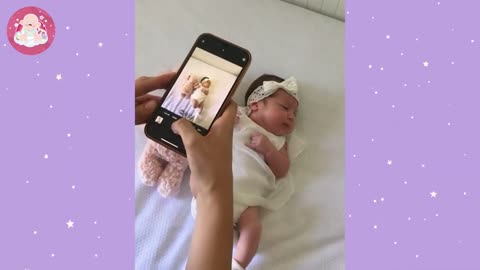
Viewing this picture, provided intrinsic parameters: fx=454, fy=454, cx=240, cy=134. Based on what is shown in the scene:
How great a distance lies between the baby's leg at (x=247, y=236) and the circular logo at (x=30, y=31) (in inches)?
19.4

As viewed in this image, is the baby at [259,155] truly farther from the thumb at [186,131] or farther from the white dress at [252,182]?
the thumb at [186,131]

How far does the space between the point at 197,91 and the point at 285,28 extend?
0.37m

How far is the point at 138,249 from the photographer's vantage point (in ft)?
2.61

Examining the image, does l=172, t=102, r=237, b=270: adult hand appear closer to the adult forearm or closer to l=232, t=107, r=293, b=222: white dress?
the adult forearm

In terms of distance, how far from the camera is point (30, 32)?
1.48 ft

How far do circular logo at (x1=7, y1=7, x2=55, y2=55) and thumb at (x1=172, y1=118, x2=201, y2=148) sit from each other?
274 millimetres

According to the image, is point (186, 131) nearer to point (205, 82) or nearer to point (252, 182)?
point (205, 82)

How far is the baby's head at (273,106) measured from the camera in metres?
0.96

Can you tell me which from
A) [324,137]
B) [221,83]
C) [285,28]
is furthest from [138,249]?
[285,28]

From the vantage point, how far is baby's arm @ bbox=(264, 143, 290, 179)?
0.92 m

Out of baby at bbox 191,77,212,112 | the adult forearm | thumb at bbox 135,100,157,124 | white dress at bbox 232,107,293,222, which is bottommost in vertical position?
white dress at bbox 232,107,293,222

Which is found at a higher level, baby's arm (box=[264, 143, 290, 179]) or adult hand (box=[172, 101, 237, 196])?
adult hand (box=[172, 101, 237, 196])

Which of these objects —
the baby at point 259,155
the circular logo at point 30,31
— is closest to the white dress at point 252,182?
the baby at point 259,155

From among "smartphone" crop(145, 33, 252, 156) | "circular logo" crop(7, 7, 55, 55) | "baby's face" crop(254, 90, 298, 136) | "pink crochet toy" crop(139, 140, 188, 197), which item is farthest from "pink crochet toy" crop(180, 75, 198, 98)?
"circular logo" crop(7, 7, 55, 55)
